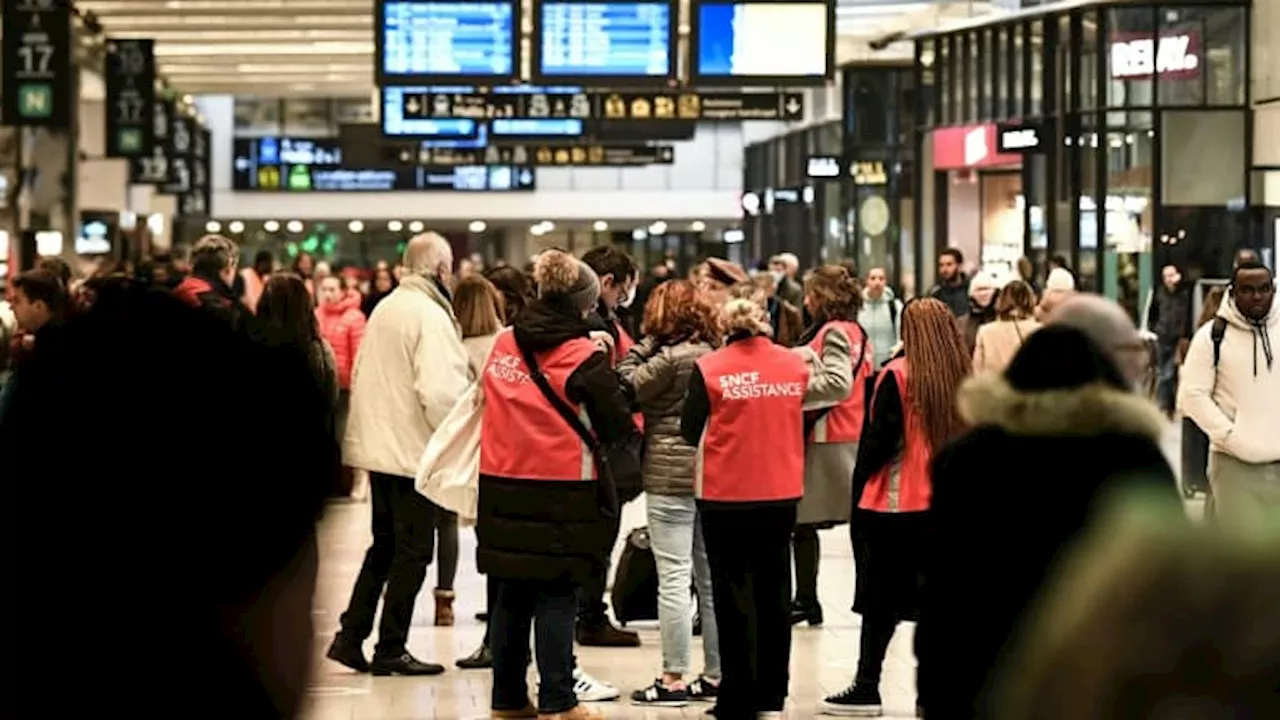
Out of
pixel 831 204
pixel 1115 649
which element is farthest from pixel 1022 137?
pixel 1115 649

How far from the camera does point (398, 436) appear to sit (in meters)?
10.3

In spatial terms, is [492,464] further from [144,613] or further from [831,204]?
[831,204]

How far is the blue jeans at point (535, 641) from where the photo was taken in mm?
8898

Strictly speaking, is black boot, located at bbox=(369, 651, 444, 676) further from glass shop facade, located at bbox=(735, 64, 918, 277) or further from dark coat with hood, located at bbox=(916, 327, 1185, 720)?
glass shop facade, located at bbox=(735, 64, 918, 277)

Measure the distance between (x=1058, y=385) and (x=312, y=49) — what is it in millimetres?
31016

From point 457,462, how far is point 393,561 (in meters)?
1.07

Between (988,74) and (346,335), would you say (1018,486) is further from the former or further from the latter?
(988,74)

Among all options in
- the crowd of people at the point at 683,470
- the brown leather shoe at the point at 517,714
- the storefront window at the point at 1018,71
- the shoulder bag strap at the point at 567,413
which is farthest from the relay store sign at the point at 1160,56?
A: the brown leather shoe at the point at 517,714

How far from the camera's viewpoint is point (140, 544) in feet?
7.00

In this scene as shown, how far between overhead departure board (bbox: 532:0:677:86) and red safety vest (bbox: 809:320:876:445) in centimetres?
856

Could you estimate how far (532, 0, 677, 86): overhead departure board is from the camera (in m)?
19.5

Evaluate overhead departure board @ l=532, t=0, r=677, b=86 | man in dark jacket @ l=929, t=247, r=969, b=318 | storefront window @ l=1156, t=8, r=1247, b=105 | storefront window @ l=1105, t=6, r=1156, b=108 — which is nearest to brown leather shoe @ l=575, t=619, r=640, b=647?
man in dark jacket @ l=929, t=247, r=969, b=318

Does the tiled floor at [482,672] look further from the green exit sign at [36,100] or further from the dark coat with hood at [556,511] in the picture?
the green exit sign at [36,100]

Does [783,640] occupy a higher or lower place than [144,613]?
lower
